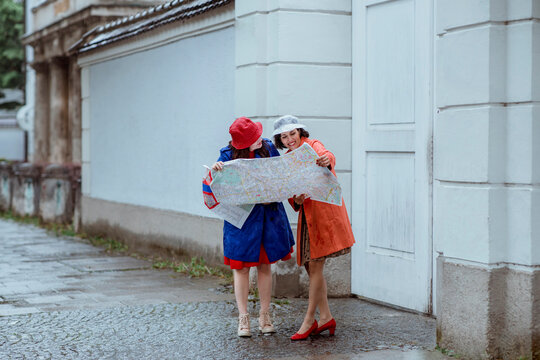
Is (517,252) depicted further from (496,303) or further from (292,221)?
(292,221)

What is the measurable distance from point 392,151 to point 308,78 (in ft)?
3.65

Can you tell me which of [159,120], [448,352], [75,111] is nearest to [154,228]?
[159,120]

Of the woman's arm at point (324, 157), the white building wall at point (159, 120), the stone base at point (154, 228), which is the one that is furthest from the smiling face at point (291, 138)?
the stone base at point (154, 228)

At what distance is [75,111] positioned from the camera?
20219 mm

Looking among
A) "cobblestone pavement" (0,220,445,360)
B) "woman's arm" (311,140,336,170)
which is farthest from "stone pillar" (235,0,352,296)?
"woman's arm" (311,140,336,170)

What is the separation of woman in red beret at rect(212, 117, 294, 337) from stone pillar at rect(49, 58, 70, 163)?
16.7 metres

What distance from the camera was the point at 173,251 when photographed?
33.8 ft

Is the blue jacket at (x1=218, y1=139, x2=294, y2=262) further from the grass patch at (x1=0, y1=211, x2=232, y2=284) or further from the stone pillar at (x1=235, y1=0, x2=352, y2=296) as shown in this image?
the grass patch at (x1=0, y1=211, x2=232, y2=284)

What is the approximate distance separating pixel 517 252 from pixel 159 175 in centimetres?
650

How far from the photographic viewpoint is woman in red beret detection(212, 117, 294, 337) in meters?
6.03

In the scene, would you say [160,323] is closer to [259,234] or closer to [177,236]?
[259,234]

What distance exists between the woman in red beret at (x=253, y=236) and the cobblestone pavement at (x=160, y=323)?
27cm

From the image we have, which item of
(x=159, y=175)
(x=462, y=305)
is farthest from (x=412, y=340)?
(x=159, y=175)

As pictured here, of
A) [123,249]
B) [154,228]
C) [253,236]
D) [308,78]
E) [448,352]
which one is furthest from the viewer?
[123,249]
